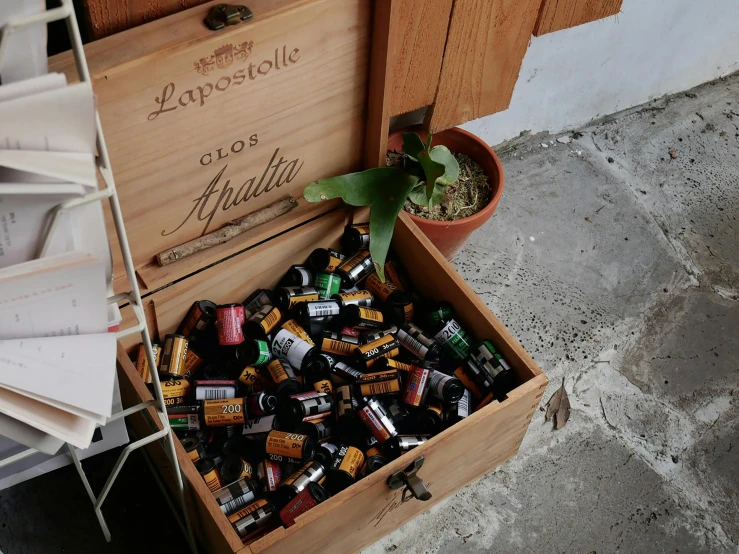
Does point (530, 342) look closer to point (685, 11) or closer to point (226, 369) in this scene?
point (226, 369)

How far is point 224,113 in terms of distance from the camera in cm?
138

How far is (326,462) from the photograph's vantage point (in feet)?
5.00

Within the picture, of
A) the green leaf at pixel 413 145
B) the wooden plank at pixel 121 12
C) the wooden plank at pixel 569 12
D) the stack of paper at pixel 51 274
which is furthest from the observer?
the wooden plank at pixel 569 12

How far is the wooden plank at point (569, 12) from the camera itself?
6.02 feet

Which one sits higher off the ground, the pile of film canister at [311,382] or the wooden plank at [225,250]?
the wooden plank at [225,250]

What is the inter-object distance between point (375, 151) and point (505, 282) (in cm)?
68

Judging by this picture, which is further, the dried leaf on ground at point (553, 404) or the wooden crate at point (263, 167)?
the dried leaf on ground at point (553, 404)

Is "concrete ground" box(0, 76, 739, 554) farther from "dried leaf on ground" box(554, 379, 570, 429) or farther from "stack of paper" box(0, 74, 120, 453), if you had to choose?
"stack of paper" box(0, 74, 120, 453)

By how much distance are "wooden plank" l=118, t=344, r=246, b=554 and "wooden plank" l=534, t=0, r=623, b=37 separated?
4.18 feet

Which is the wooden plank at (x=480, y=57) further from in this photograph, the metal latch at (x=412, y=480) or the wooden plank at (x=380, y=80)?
the metal latch at (x=412, y=480)

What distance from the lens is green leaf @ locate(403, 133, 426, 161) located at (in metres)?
1.73

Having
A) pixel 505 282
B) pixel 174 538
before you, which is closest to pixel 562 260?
A: pixel 505 282

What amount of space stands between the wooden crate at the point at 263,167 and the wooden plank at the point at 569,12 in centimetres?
57

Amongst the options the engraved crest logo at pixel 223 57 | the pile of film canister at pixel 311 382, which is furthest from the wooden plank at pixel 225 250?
the engraved crest logo at pixel 223 57
